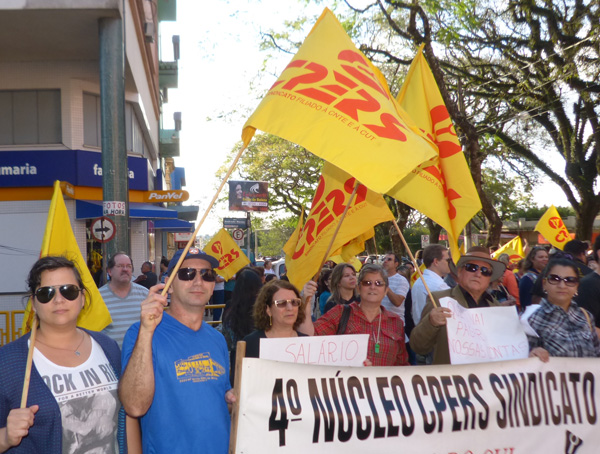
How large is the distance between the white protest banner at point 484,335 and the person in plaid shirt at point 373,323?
789 mm

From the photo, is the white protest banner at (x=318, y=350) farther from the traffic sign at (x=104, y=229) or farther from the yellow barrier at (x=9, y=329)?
the yellow barrier at (x=9, y=329)

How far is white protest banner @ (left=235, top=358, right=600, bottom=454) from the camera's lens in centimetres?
355

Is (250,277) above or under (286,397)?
above

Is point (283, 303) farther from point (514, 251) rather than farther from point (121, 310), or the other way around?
point (514, 251)

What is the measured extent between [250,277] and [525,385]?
8.77ft

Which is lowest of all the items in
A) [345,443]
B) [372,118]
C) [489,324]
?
[345,443]

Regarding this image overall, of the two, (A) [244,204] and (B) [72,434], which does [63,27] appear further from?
(A) [244,204]

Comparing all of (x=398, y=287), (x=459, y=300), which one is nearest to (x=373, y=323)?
(x=459, y=300)

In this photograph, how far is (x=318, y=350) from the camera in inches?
156

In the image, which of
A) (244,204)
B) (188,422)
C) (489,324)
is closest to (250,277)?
(489,324)

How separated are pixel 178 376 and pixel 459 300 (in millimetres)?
2341

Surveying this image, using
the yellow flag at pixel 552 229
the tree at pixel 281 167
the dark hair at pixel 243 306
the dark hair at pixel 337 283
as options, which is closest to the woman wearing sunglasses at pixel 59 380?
the dark hair at pixel 243 306

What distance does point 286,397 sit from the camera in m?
3.60

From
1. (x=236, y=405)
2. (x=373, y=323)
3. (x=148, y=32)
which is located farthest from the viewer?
(x=148, y=32)
